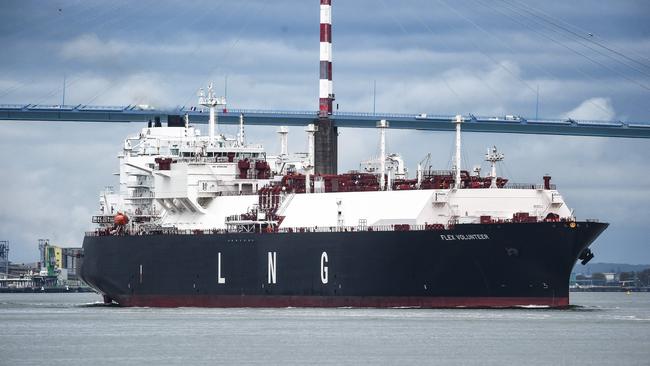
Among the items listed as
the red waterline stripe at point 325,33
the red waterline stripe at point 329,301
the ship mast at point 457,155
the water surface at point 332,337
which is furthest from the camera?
the red waterline stripe at point 325,33

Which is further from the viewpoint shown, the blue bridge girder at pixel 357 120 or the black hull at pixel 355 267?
the blue bridge girder at pixel 357 120

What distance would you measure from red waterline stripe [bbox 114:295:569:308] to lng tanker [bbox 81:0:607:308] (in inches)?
2.2

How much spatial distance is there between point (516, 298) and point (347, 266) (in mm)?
7536

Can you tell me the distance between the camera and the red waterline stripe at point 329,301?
65812 millimetres

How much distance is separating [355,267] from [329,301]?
2239 millimetres

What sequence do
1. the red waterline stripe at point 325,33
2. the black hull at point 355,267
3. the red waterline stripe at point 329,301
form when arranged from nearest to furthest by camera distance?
the black hull at point 355,267
the red waterline stripe at point 329,301
the red waterline stripe at point 325,33

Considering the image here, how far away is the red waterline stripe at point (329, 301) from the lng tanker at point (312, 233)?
0.19 feet

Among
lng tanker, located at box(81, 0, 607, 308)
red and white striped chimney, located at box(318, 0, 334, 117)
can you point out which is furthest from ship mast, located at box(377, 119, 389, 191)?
red and white striped chimney, located at box(318, 0, 334, 117)

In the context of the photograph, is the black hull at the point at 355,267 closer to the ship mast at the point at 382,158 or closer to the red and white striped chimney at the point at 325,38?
the ship mast at the point at 382,158

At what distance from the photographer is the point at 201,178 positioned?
7800cm

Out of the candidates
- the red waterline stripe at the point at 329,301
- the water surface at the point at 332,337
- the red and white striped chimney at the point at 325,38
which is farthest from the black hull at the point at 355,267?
the red and white striped chimney at the point at 325,38

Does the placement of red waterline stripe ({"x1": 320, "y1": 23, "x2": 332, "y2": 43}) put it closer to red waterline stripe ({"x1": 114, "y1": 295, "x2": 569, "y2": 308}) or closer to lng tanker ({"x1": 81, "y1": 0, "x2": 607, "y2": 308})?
lng tanker ({"x1": 81, "y1": 0, "x2": 607, "y2": 308})

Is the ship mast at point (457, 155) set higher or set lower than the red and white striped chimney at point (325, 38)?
lower

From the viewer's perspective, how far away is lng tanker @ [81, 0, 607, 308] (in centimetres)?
6544
